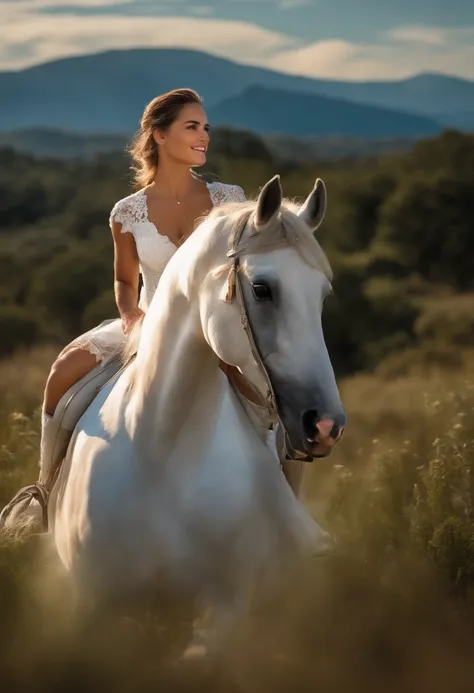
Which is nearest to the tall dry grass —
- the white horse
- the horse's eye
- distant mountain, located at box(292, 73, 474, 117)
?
the white horse

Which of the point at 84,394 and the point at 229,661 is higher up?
the point at 84,394

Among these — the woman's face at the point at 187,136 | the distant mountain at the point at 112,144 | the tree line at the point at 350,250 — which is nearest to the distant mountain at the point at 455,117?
the distant mountain at the point at 112,144

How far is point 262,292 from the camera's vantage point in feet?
10.2

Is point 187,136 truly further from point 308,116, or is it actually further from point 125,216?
point 308,116

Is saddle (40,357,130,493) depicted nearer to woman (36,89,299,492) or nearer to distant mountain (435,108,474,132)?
woman (36,89,299,492)

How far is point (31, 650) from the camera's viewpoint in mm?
3533

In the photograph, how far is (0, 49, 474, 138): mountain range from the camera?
475ft

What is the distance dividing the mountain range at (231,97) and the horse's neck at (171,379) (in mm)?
127519

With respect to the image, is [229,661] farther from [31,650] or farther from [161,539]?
[31,650]

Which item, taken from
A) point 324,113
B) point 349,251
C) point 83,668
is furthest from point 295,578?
point 324,113

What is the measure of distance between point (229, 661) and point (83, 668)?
503mm

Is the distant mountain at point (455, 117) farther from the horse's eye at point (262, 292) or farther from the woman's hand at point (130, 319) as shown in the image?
the horse's eye at point (262, 292)

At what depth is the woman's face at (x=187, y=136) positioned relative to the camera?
4.44 meters

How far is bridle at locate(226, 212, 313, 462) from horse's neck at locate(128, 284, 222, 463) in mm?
296
